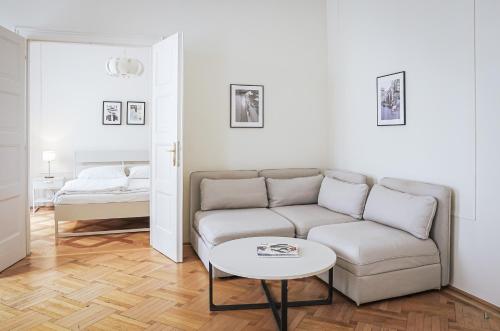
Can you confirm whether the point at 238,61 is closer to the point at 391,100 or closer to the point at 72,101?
the point at 391,100

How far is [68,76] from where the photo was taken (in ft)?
21.0

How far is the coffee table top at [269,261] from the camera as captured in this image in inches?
87.0

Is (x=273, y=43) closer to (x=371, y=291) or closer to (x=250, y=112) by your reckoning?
(x=250, y=112)

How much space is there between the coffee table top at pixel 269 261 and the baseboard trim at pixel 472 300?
1.04m

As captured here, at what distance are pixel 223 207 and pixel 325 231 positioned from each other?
3.82 feet

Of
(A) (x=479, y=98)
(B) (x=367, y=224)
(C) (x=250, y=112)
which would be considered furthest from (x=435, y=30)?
(C) (x=250, y=112)

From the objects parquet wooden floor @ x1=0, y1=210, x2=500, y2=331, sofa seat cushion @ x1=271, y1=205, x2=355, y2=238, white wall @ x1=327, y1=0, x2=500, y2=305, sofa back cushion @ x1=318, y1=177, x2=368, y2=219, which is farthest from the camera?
sofa back cushion @ x1=318, y1=177, x2=368, y2=219

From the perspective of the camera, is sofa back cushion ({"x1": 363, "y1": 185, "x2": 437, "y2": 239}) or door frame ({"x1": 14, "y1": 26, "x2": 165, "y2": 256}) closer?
sofa back cushion ({"x1": 363, "y1": 185, "x2": 437, "y2": 239})

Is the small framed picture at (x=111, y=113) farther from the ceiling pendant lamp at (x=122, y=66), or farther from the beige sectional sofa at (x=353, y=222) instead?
the beige sectional sofa at (x=353, y=222)

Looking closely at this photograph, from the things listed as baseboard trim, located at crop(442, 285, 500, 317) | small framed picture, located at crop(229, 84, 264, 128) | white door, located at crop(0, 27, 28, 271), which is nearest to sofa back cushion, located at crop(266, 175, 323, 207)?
small framed picture, located at crop(229, 84, 264, 128)

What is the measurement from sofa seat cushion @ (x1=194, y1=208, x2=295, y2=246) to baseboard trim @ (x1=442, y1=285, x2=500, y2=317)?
128 centimetres

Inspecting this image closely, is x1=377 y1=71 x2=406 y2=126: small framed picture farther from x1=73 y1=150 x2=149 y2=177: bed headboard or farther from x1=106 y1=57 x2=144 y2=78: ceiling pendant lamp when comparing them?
x1=73 y1=150 x2=149 y2=177: bed headboard

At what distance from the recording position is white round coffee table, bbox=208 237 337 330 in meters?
2.22

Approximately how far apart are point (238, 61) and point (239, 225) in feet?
6.49
